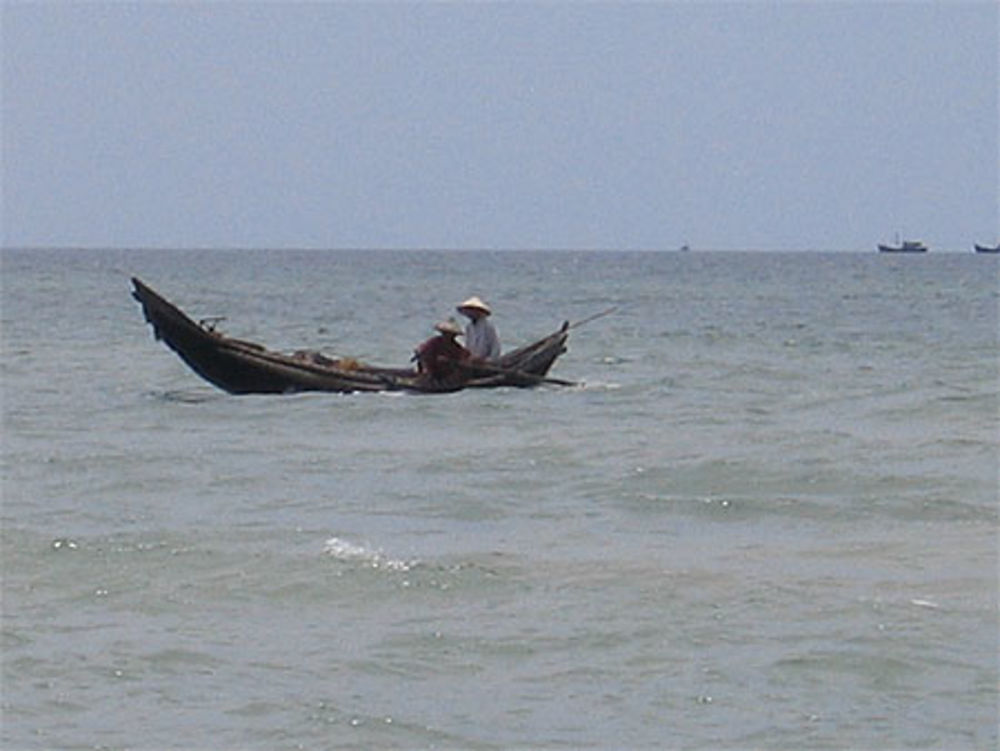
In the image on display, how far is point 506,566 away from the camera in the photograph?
10367 mm

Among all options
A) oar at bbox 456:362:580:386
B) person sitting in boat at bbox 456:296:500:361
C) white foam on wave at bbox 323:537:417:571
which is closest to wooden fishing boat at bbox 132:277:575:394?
oar at bbox 456:362:580:386

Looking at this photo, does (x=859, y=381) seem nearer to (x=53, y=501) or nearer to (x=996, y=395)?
(x=996, y=395)

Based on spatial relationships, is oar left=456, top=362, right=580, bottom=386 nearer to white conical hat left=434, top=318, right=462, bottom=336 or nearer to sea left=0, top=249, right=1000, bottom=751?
sea left=0, top=249, right=1000, bottom=751

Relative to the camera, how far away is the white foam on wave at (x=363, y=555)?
404 inches

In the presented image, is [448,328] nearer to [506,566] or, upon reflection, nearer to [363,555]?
[363,555]

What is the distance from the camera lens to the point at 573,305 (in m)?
51.4

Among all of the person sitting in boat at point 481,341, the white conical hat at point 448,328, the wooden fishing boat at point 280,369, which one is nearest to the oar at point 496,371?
the wooden fishing boat at point 280,369

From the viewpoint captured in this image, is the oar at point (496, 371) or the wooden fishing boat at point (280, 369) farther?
the wooden fishing boat at point (280, 369)

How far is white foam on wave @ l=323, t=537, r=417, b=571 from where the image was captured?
10.3 m

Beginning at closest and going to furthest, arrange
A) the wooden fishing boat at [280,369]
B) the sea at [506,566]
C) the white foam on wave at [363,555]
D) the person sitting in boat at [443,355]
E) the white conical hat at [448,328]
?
the sea at [506,566]
the white foam on wave at [363,555]
the white conical hat at [448,328]
the person sitting in boat at [443,355]
the wooden fishing boat at [280,369]

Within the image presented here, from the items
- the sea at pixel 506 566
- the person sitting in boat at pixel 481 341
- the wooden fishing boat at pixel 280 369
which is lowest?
the sea at pixel 506 566

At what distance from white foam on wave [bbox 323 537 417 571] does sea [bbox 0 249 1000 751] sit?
1.2 inches

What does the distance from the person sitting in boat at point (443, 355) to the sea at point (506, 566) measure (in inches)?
11.4

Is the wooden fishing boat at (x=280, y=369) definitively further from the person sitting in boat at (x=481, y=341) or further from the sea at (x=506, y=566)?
the sea at (x=506, y=566)
